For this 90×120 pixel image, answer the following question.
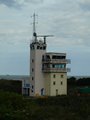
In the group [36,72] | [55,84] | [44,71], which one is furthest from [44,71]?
[55,84]

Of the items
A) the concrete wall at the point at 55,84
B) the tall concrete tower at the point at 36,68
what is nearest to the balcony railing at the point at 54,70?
the concrete wall at the point at 55,84

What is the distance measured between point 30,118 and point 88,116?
6564mm

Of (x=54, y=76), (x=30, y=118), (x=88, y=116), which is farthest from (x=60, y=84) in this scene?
(x=30, y=118)

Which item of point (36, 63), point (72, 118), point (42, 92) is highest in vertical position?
point (36, 63)

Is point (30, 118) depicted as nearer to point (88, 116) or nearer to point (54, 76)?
point (88, 116)

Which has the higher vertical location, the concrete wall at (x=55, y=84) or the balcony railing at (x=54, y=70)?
the balcony railing at (x=54, y=70)

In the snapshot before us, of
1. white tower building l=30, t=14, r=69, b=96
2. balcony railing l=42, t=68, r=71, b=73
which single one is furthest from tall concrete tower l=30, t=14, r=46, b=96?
balcony railing l=42, t=68, r=71, b=73

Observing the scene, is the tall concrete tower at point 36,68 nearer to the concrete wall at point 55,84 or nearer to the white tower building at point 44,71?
the white tower building at point 44,71

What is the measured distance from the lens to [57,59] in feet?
212

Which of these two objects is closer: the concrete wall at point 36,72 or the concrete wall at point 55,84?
the concrete wall at point 36,72

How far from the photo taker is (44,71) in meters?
64.4

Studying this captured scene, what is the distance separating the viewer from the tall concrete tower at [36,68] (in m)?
63.9

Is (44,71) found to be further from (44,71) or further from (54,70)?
(54,70)

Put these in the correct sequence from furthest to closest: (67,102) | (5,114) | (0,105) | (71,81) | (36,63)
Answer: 1. (71,81)
2. (36,63)
3. (67,102)
4. (0,105)
5. (5,114)
